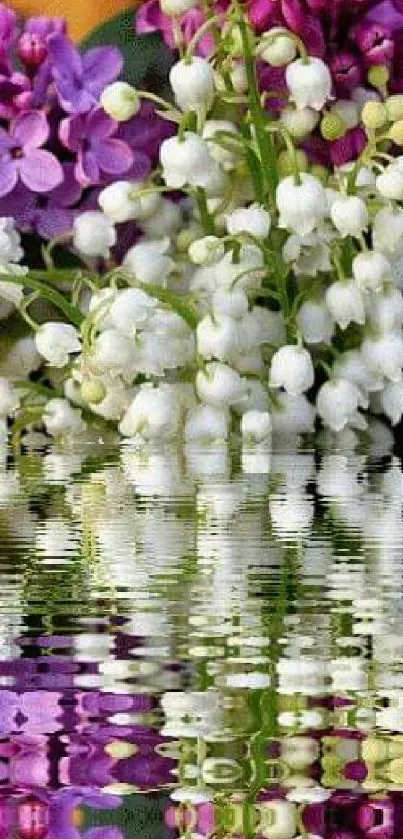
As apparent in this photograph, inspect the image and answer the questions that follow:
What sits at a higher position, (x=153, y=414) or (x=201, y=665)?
(x=201, y=665)

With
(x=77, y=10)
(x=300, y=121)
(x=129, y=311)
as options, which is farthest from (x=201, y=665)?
(x=77, y=10)

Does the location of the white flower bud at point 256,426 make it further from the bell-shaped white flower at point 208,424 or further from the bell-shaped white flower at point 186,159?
the bell-shaped white flower at point 186,159

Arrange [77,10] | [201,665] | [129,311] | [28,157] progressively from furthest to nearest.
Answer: [77,10]
[28,157]
[129,311]
[201,665]

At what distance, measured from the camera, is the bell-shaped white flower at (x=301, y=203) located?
2.56 ft

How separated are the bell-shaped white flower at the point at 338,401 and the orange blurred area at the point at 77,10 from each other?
281 mm

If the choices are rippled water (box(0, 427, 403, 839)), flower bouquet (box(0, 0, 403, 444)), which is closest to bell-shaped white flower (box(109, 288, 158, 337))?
flower bouquet (box(0, 0, 403, 444))

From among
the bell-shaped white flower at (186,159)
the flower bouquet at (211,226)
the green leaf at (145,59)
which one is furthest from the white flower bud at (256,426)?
the green leaf at (145,59)

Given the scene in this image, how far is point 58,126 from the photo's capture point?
891 millimetres

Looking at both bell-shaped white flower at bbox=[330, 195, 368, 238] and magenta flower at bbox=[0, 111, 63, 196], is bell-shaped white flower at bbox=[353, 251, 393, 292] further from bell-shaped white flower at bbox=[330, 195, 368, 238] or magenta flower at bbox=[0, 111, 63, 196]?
magenta flower at bbox=[0, 111, 63, 196]

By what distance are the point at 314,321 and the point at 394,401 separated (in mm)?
56

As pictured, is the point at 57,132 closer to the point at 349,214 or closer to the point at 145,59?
the point at 145,59

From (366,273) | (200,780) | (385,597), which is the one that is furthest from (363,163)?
(200,780)

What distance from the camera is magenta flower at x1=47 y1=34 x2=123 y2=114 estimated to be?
2.90ft

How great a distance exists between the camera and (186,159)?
2.60 ft
